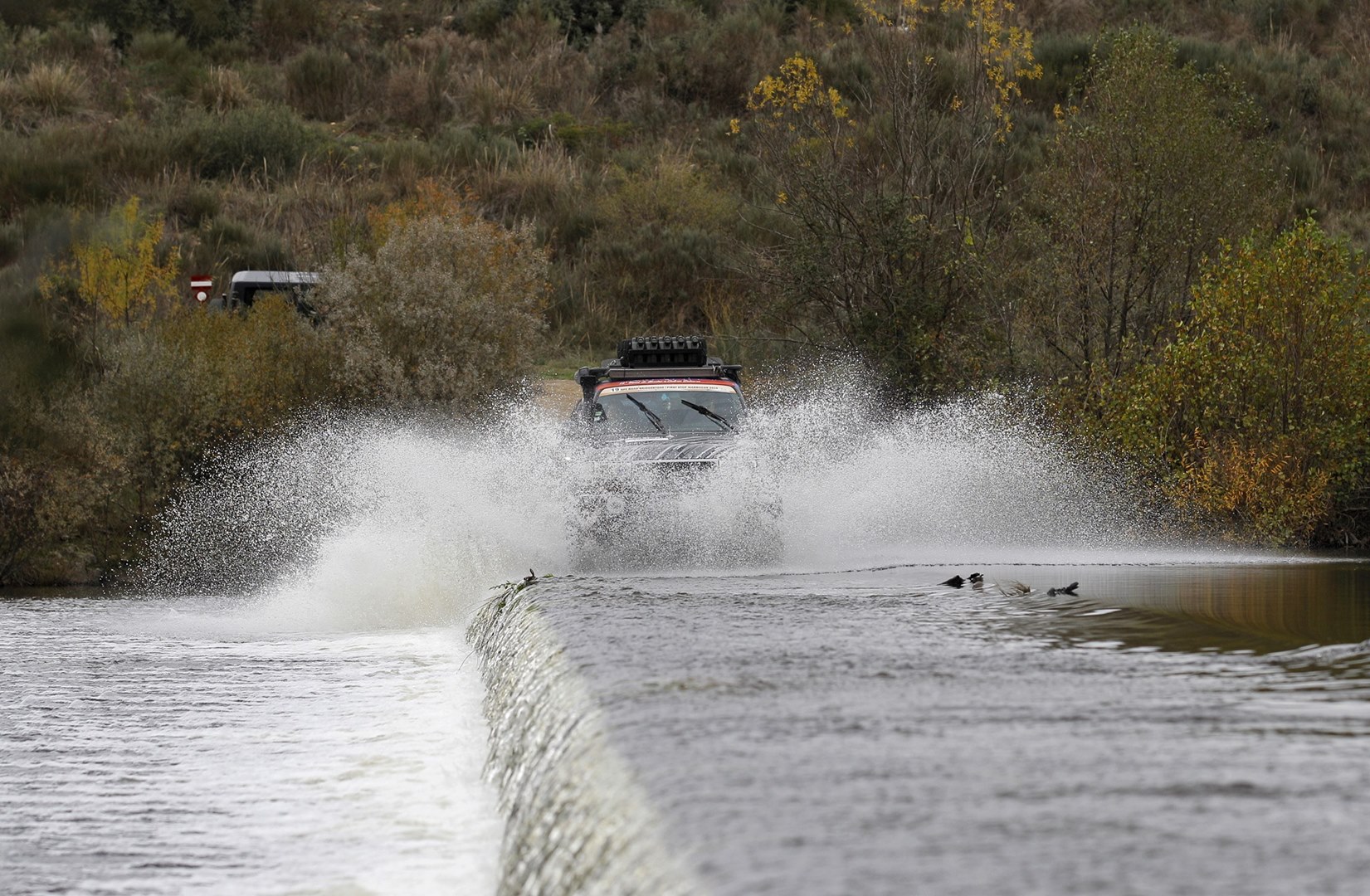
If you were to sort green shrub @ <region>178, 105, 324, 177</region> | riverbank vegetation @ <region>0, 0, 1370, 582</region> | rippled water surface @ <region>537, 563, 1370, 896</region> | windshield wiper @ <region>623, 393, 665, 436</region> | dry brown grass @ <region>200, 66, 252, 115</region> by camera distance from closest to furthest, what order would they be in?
rippled water surface @ <region>537, 563, 1370, 896</region>, windshield wiper @ <region>623, 393, 665, 436</region>, riverbank vegetation @ <region>0, 0, 1370, 582</region>, green shrub @ <region>178, 105, 324, 177</region>, dry brown grass @ <region>200, 66, 252, 115</region>

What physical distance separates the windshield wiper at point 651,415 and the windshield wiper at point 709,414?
1.20ft

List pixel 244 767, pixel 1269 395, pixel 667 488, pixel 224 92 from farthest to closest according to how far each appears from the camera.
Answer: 1. pixel 224 92
2. pixel 1269 395
3. pixel 667 488
4. pixel 244 767

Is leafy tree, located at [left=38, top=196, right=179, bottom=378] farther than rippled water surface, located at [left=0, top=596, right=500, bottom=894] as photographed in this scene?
Yes

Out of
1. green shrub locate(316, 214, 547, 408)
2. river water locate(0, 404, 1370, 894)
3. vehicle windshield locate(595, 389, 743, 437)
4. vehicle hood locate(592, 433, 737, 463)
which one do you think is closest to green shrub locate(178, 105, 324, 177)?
green shrub locate(316, 214, 547, 408)

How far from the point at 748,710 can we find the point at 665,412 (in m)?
9.96

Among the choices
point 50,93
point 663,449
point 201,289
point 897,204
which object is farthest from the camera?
point 50,93

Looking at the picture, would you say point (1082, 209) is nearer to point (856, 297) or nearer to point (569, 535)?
point (856, 297)

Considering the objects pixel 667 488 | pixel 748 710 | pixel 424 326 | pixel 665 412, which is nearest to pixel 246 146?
pixel 424 326

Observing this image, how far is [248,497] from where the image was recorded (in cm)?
2261

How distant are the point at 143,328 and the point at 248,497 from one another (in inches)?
169

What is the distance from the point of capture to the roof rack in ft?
61.5

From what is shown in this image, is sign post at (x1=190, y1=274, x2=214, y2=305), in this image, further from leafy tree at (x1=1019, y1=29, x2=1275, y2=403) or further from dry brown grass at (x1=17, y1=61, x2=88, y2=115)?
leafy tree at (x1=1019, y1=29, x2=1275, y2=403)

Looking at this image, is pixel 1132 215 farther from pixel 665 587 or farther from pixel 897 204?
pixel 665 587

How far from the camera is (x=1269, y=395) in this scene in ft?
68.9
